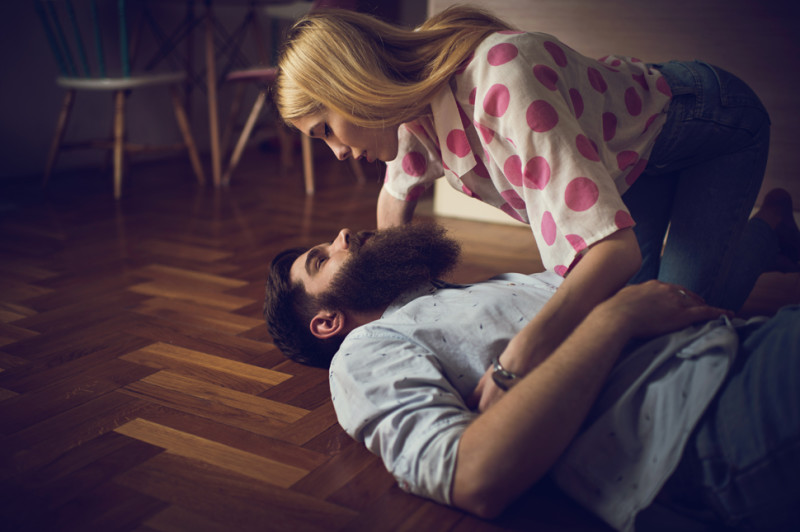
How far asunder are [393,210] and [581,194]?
52 cm

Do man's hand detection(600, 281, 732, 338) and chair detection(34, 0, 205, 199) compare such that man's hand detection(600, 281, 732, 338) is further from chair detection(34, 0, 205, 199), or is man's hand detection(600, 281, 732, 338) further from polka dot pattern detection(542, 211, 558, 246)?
chair detection(34, 0, 205, 199)

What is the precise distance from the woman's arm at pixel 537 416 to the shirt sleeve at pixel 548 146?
0.11 m

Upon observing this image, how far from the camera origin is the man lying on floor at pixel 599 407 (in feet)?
2.23

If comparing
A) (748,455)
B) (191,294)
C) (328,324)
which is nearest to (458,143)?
(328,324)

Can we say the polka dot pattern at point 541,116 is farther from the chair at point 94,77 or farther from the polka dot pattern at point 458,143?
the chair at point 94,77

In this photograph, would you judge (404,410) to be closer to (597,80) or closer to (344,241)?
(344,241)

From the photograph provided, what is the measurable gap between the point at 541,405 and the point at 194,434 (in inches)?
21.3

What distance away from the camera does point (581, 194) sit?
2.68 feet

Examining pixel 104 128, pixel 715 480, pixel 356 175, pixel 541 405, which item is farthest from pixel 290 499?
pixel 104 128

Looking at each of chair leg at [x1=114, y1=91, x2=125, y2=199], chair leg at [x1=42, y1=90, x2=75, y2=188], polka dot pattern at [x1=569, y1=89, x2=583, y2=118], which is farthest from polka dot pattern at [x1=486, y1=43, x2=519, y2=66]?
chair leg at [x1=42, y1=90, x2=75, y2=188]

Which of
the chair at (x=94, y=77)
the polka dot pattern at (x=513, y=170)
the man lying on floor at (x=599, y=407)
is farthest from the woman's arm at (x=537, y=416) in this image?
the chair at (x=94, y=77)

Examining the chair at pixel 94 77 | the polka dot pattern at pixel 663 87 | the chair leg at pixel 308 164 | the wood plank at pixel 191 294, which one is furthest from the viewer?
the chair leg at pixel 308 164

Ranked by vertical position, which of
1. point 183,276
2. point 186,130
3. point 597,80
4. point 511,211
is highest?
point 597,80

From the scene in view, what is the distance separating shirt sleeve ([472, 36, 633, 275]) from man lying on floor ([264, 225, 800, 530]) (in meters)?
0.10
